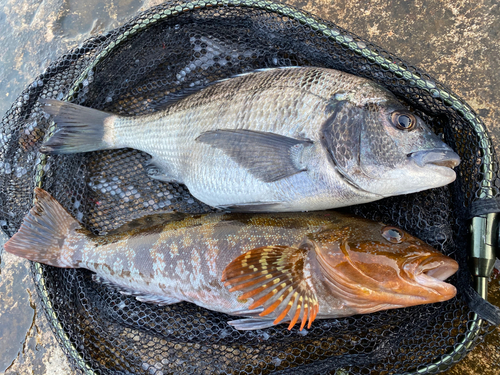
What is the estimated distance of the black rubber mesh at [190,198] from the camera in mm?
1638

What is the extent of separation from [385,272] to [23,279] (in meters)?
2.50

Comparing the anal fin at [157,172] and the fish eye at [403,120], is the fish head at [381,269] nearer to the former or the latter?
the fish eye at [403,120]

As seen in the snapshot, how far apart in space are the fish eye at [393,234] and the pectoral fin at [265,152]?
1.59 ft

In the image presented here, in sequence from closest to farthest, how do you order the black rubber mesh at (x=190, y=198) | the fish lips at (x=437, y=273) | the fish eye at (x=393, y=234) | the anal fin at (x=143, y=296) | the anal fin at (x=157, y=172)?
the fish lips at (x=437, y=273) < the fish eye at (x=393, y=234) < the black rubber mesh at (x=190, y=198) < the anal fin at (x=143, y=296) < the anal fin at (x=157, y=172)

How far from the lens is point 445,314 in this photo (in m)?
1.62

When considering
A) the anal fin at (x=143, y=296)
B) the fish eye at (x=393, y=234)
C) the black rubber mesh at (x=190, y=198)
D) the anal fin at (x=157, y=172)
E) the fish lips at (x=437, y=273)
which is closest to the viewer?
the fish lips at (x=437, y=273)

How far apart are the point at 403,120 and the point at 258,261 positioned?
91cm

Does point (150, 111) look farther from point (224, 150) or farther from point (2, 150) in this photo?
point (2, 150)

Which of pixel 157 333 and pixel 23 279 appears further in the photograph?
pixel 23 279

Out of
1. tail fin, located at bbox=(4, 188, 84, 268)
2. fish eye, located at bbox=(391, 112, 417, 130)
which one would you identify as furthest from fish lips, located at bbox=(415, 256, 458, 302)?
tail fin, located at bbox=(4, 188, 84, 268)

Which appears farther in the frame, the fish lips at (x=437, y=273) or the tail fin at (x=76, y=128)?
the tail fin at (x=76, y=128)

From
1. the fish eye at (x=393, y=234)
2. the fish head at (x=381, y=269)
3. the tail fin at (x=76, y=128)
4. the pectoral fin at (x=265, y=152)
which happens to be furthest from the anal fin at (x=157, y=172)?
the fish eye at (x=393, y=234)

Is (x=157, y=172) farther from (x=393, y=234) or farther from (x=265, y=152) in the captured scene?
(x=393, y=234)

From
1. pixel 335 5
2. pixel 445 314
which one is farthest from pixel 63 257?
pixel 335 5
